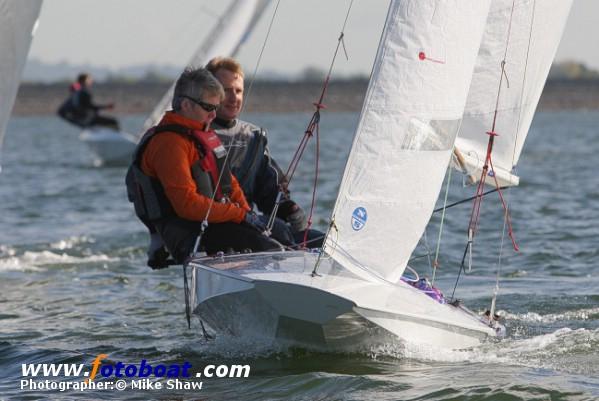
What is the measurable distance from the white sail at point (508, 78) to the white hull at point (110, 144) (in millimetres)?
16702

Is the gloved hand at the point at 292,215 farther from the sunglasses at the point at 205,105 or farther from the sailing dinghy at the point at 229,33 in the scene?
the sailing dinghy at the point at 229,33

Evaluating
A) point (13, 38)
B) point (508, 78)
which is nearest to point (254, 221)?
point (13, 38)

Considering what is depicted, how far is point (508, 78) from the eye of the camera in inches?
268

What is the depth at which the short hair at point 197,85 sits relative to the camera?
5.90 m

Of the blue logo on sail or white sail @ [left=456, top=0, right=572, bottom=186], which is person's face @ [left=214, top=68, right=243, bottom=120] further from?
white sail @ [left=456, top=0, right=572, bottom=186]

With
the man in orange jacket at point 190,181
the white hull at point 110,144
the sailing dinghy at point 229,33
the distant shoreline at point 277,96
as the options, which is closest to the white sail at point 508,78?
the man in orange jacket at point 190,181

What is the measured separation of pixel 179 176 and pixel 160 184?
0.18m

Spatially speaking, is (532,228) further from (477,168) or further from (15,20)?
(15,20)

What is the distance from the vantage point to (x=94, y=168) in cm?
2395

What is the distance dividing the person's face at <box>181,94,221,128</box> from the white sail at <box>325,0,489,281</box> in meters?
0.88

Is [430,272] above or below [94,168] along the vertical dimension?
above

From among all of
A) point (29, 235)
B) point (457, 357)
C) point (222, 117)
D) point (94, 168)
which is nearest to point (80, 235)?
point (29, 235)

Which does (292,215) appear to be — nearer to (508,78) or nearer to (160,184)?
(160,184)

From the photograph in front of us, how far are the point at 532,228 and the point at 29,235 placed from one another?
4.99 m
